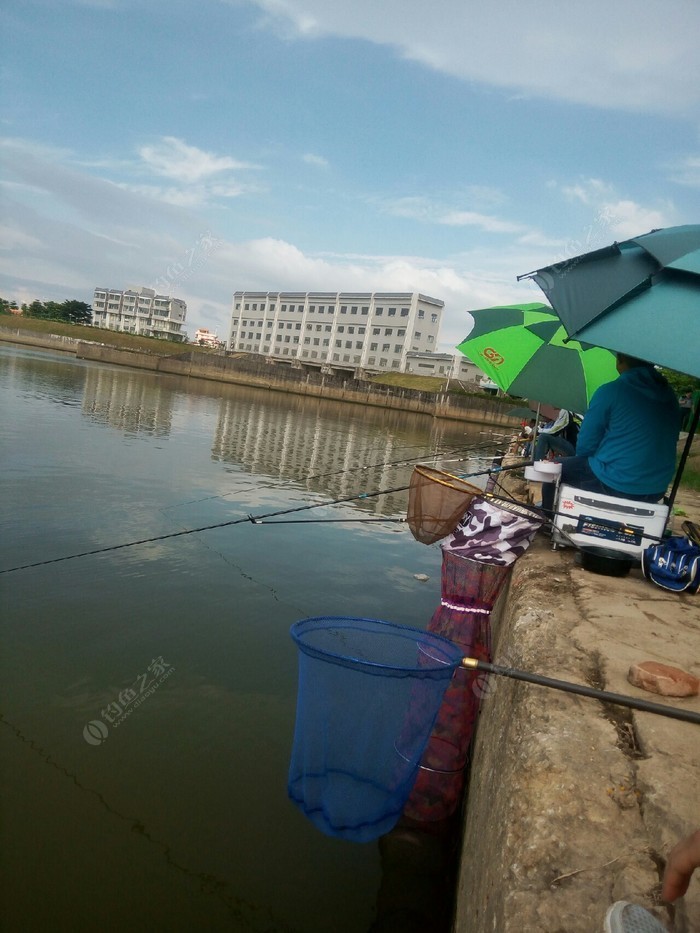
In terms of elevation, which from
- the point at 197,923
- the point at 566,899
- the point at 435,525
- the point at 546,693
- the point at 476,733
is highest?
the point at 435,525

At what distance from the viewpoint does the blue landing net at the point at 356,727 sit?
8.70ft

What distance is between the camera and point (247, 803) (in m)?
3.68

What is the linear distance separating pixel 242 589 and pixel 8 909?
3.97 metres

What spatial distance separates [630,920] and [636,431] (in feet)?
12.8

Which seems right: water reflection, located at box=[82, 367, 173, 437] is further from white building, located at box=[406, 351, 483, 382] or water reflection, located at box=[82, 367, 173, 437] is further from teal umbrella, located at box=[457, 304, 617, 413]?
white building, located at box=[406, 351, 483, 382]

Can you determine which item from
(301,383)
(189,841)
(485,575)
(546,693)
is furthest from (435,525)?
(301,383)

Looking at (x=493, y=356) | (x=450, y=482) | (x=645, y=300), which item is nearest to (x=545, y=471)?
(x=450, y=482)

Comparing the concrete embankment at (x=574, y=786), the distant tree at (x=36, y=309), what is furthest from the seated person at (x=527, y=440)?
the distant tree at (x=36, y=309)

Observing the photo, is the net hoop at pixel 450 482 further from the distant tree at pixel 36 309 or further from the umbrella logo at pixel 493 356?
the distant tree at pixel 36 309

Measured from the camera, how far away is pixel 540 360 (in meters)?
7.98

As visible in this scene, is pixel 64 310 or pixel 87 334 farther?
pixel 64 310

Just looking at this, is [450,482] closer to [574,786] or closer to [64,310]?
[574,786]

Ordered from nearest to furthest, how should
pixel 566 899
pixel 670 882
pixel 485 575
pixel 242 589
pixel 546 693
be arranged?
pixel 670 882, pixel 566 899, pixel 546 693, pixel 485 575, pixel 242 589

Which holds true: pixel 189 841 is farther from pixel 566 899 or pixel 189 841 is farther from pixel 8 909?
pixel 566 899
